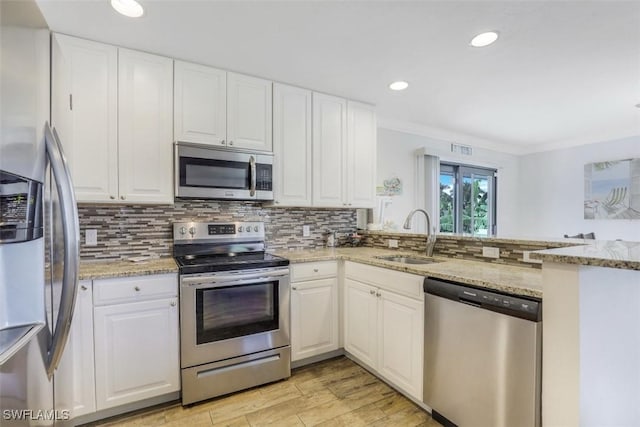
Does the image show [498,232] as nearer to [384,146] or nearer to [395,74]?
[384,146]

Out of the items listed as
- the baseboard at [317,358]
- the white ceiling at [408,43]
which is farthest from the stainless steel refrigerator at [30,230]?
the baseboard at [317,358]

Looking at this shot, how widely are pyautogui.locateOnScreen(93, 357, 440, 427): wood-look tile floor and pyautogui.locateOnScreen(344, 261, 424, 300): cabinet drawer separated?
0.74 meters

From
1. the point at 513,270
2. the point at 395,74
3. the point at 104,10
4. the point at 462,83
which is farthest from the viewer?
the point at 462,83

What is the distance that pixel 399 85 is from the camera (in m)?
2.67

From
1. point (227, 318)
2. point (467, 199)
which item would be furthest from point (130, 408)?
point (467, 199)

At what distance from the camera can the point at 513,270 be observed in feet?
6.01

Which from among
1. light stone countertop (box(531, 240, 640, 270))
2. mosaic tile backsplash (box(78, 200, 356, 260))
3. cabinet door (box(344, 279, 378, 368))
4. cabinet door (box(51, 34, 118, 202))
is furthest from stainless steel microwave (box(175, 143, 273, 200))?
light stone countertop (box(531, 240, 640, 270))

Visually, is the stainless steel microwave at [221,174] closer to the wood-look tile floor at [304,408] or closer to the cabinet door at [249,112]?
the cabinet door at [249,112]

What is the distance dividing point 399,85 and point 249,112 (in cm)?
134

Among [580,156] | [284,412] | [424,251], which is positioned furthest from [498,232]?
[284,412]

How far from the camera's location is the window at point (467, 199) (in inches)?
173

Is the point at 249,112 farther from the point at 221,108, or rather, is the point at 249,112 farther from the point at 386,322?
the point at 386,322

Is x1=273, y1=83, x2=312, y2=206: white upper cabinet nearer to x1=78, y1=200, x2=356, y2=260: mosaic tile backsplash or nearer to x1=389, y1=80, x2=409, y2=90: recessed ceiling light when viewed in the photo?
x1=78, y1=200, x2=356, y2=260: mosaic tile backsplash

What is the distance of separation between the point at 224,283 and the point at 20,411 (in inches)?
50.4
